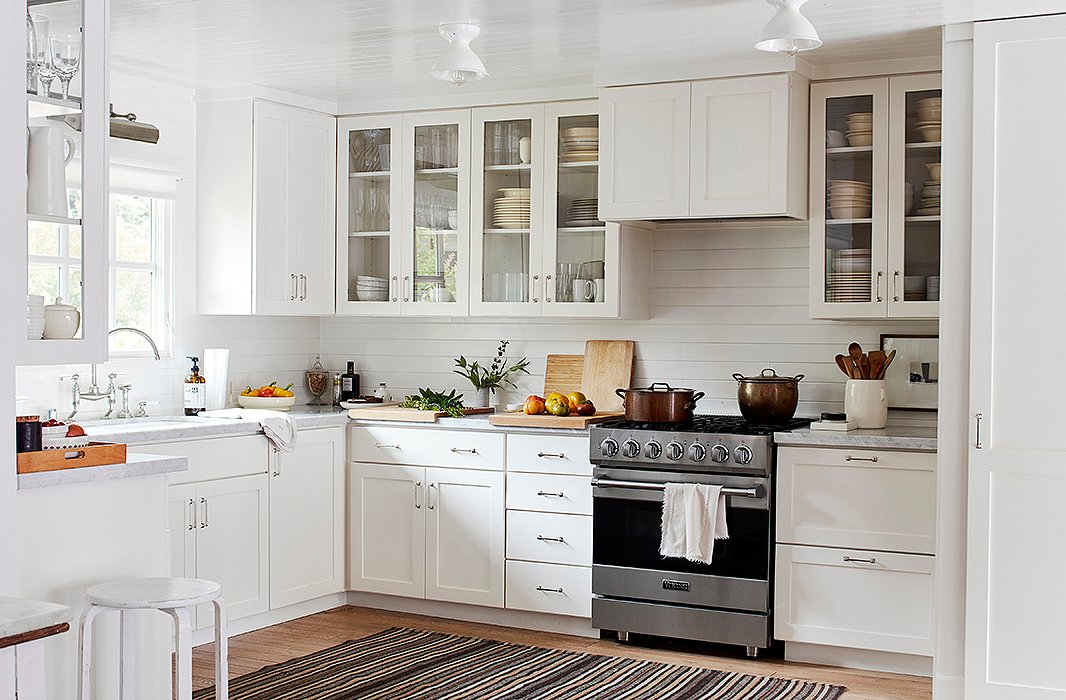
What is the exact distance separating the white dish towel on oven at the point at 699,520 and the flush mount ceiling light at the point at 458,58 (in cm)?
180

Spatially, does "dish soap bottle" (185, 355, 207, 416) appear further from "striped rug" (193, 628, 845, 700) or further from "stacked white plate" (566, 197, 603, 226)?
"stacked white plate" (566, 197, 603, 226)

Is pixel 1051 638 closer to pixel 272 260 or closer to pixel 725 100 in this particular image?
pixel 725 100

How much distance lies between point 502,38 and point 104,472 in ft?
7.30

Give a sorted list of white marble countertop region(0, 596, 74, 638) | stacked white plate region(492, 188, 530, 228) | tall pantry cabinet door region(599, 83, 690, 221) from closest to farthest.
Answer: white marble countertop region(0, 596, 74, 638) → tall pantry cabinet door region(599, 83, 690, 221) → stacked white plate region(492, 188, 530, 228)

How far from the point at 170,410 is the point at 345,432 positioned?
2.59 ft

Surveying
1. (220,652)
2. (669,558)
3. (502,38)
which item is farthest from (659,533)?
(220,652)

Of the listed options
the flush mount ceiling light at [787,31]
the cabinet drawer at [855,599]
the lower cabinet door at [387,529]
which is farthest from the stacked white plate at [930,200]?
the lower cabinet door at [387,529]

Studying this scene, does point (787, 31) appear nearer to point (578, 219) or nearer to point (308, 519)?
point (578, 219)

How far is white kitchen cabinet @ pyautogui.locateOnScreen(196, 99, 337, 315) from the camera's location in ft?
18.0

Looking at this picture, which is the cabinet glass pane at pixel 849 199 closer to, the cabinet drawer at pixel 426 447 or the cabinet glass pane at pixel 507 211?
the cabinet glass pane at pixel 507 211

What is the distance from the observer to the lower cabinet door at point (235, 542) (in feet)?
15.8

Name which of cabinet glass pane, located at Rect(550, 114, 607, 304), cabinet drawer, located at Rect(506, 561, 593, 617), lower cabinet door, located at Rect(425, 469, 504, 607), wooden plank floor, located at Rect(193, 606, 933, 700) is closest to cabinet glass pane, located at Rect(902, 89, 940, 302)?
cabinet glass pane, located at Rect(550, 114, 607, 304)

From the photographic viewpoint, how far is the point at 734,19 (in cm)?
422

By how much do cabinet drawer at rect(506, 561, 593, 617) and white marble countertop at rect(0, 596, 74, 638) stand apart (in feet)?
9.78
